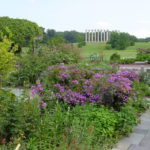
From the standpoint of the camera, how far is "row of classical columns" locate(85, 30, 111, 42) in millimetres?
45719

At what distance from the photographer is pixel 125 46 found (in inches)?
1433

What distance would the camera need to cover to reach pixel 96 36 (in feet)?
156

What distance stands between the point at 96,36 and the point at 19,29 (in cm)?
2785

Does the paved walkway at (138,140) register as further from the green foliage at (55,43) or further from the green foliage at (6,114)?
the green foliage at (55,43)

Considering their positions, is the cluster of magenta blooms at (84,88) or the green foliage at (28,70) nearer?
the cluster of magenta blooms at (84,88)

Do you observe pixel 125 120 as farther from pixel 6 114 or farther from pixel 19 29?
pixel 19 29

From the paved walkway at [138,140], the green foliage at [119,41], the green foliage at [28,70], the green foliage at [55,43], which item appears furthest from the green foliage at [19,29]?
the paved walkway at [138,140]

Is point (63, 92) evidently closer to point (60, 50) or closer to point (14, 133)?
point (14, 133)

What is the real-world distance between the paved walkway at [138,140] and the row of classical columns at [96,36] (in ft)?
139

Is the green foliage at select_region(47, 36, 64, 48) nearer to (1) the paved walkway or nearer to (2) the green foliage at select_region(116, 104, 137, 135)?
(2) the green foliage at select_region(116, 104, 137, 135)

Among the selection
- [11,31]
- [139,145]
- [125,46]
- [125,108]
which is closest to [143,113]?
[125,108]

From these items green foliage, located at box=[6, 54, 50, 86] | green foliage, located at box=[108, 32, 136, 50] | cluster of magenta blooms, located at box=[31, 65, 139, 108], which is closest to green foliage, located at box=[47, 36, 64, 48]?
green foliage, located at box=[6, 54, 50, 86]

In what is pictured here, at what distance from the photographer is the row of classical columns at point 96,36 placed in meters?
45.7

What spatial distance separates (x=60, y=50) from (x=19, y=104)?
9089 millimetres
